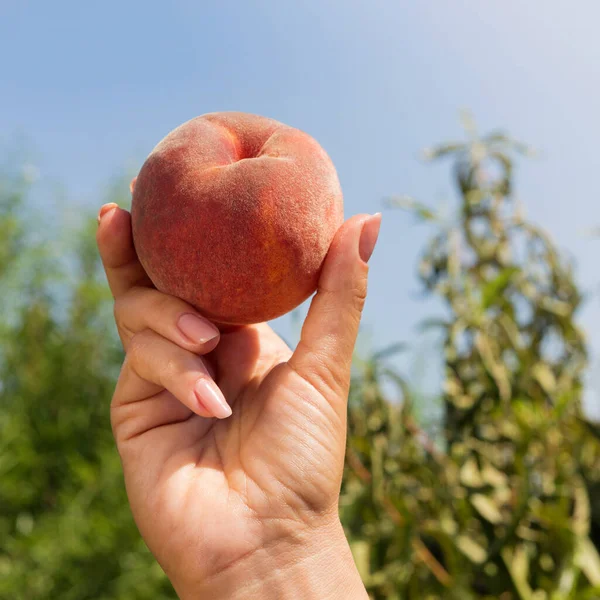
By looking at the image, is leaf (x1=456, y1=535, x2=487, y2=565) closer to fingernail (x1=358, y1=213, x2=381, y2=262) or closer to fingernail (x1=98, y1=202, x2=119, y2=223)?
fingernail (x1=358, y1=213, x2=381, y2=262)

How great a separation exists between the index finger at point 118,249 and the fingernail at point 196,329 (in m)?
0.17

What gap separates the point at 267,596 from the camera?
2.40ft

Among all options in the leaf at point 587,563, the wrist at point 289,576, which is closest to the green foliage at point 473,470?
the leaf at point 587,563

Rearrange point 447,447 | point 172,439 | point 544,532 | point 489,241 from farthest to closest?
point 489,241 → point 447,447 → point 544,532 → point 172,439

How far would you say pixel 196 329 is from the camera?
745 mm

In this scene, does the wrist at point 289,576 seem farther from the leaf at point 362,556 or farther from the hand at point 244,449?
the leaf at point 362,556

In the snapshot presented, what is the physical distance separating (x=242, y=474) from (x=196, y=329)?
0.20 m

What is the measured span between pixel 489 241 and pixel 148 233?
139 centimetres

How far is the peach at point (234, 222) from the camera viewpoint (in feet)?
2.40

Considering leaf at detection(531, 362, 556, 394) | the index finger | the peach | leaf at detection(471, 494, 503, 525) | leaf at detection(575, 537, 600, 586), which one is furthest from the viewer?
leaf at detection(531, 362, 556, 394)

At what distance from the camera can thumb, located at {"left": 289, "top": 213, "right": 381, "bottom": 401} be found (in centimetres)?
78

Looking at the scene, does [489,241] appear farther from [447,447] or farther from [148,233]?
[148,233]

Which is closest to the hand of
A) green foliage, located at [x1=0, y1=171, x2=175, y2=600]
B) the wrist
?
the wrist

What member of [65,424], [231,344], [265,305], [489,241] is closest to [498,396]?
[489,241]
